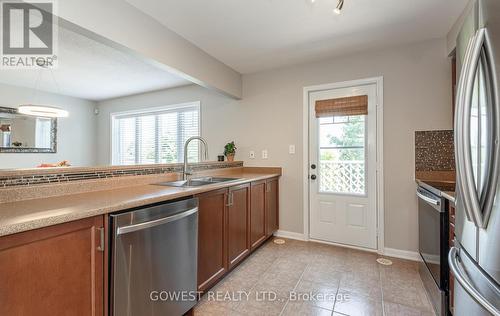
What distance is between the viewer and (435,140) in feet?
8.18

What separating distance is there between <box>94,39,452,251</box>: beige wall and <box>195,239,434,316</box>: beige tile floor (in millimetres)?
574

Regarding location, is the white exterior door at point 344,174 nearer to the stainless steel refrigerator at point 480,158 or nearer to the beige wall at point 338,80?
the beige wall at point 338,80

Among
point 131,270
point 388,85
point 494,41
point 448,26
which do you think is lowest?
point 131,270

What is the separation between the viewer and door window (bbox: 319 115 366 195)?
9.33 ft

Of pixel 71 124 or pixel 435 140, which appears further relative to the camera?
pixel 71 124

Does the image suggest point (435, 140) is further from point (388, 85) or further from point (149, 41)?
point (149, 41)

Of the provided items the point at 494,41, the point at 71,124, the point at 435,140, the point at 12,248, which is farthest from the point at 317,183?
the point at 71,124

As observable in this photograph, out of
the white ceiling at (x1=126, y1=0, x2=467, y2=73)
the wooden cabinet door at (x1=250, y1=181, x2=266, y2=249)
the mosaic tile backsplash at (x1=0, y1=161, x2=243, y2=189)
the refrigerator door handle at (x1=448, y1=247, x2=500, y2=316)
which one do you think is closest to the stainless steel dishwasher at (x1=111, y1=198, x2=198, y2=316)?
the mosaic tile backsplash at (x1=0, y1=161, x2=243, y2=189)

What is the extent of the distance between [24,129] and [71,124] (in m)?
0.81

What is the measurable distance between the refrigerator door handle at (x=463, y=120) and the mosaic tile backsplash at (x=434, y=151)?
1.77m

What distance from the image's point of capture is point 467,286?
932 millimetres

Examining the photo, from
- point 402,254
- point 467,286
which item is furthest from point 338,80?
point 467,286
